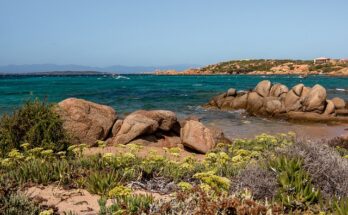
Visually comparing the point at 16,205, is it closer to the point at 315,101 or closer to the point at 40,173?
the point at 40,173

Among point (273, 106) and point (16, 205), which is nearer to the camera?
point (16, 205)

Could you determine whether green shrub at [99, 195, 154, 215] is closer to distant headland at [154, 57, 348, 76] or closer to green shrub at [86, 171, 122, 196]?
green shrub at [86, 171, 122, 196]

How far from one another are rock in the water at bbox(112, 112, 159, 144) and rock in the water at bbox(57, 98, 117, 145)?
2.22ft

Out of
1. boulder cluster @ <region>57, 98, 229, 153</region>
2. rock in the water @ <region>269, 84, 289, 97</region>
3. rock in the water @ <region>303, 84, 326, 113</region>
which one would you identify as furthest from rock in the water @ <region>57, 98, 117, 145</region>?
rock in the water @ <region>269, 84, 289, 97</region>

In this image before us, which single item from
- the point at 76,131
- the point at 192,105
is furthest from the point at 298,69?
the point at 76,131

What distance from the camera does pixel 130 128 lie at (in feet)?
59.4

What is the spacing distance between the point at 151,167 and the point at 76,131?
8.36 metres

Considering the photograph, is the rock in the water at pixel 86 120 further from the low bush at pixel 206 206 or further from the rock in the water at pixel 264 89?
the rock in the water at pixel 264 89

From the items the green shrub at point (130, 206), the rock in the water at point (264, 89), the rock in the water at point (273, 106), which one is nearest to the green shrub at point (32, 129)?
the green shrub at point (130, 206)

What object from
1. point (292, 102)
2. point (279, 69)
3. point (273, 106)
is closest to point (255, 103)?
point (273, 106)

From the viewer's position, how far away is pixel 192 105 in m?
41.2

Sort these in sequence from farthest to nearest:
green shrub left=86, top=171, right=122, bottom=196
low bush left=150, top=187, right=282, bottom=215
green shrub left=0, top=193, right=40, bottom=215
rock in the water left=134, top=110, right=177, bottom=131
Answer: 1. rock in the water left=134, top=110, right=177, bottom=131
2. green shrub left=86, top=171, right=122, bottom=196
3. green shrub left=0, top=193, right=40, bottom=215
4. low bush left=150, top=187, right=282, bottom=215

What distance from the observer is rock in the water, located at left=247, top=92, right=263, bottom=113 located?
115 ft

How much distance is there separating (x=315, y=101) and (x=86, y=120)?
2063 centimetres
